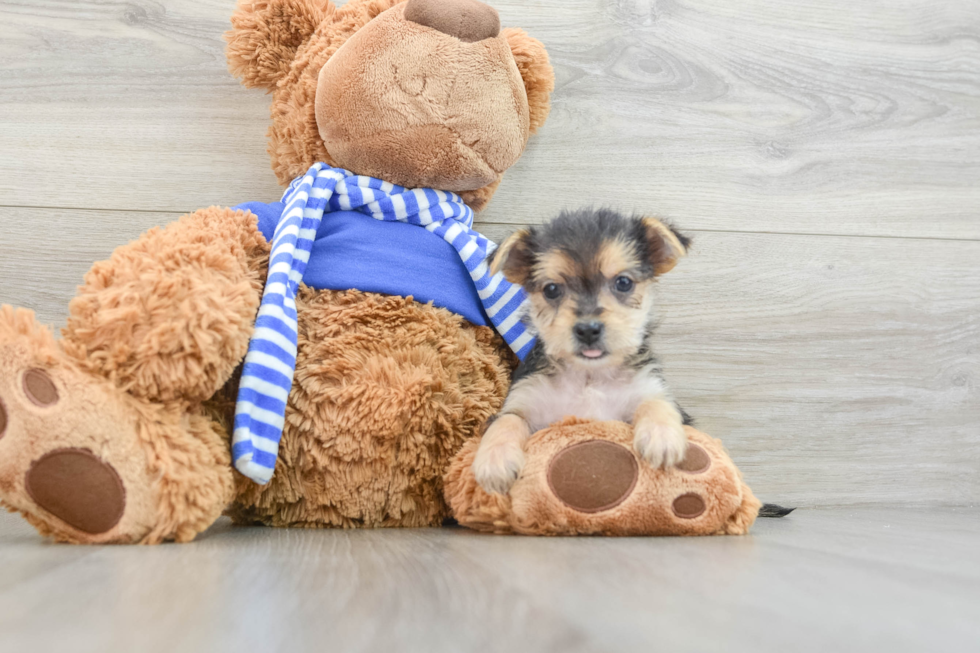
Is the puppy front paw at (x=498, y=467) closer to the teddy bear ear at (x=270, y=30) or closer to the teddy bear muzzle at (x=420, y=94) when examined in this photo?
the teddy bear muzzle at (x=420, y=94)

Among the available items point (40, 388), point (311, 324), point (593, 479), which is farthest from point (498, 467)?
point (40, 388)

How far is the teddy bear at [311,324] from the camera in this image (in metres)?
1.20

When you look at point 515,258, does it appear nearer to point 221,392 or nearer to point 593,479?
point 593,479

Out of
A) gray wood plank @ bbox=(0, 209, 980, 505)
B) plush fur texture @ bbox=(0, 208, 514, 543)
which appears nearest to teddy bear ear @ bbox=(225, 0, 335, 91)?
plush fur texture @ bbox=(0, 208, 514, 543)

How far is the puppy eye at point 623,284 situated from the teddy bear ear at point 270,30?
955 mm

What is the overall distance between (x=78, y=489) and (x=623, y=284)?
3.60ft

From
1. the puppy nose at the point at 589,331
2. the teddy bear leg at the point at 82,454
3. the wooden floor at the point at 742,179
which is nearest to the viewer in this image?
the teddy bear leg at the point at 82,454

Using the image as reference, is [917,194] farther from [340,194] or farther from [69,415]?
[69,415]

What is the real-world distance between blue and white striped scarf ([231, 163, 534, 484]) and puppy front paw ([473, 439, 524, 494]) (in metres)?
0.39

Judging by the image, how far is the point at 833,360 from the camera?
216cm

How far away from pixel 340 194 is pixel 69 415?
74cm

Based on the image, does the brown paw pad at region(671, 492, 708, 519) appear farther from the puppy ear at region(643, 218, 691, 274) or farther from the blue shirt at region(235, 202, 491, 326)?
the blue shirt at region(235, 202, 491, 326)

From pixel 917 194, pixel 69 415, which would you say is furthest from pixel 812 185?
pixel 69 415

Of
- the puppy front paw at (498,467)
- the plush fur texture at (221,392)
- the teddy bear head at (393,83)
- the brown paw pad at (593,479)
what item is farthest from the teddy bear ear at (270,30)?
the brown paw pad at (593,479)
